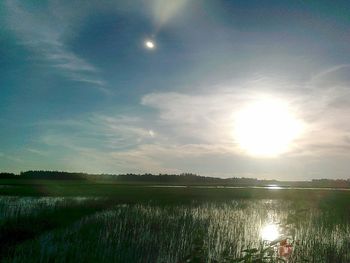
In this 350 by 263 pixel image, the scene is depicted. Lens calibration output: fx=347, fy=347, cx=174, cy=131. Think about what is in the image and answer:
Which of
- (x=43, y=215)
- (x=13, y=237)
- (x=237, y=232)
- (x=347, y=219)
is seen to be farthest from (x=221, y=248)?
(x=347, y=219)

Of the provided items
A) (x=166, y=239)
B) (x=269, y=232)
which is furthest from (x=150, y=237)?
(x=269, y=232)

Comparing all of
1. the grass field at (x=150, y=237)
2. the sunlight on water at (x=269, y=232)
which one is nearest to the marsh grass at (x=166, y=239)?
the grass field at (x=150, y=237)

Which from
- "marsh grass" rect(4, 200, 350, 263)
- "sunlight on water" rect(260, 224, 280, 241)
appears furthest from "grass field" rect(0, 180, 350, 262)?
"sunlight on water" rect(260, 224, 280, 241)

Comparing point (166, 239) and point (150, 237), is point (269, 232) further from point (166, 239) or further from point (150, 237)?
point (150, 237)

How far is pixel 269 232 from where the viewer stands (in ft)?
62.0

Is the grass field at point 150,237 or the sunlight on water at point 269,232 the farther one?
the sunlight on water at point 269,232

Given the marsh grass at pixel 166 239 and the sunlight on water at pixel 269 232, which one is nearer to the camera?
the marsh grass at pixel 166 239

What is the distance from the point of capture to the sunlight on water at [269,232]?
1728 cm

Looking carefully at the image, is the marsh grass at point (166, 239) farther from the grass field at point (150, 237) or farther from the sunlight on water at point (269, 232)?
the sunlight on water at point (269, 232)

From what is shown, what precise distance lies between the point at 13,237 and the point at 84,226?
4.06 metres

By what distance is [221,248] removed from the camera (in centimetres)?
1409

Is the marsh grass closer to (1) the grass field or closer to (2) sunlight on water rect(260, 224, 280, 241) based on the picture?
(1) the grass field

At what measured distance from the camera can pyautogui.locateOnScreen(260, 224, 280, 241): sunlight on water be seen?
680 inches

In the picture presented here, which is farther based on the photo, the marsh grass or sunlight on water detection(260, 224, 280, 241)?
sunlight on water detection(260, 224, 280, 241)
